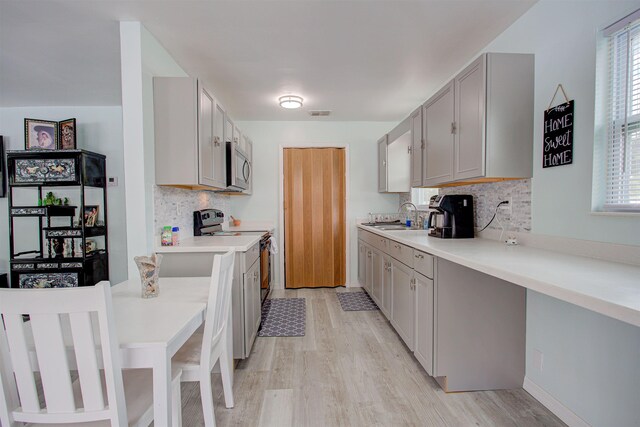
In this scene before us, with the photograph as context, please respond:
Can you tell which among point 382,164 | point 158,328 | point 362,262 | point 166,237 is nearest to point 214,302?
point 158,328

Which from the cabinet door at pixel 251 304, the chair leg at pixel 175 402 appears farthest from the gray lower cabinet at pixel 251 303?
the chair leg at pixel 175 402

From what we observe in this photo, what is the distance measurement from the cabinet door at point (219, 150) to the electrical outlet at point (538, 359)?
2676 mm

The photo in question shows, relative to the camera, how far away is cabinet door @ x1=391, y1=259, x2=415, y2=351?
2.36 m

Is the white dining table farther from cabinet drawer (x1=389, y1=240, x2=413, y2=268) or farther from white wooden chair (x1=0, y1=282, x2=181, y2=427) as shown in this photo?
cabinet drawer (x1=389, y1=240, x2=413, y2=268)

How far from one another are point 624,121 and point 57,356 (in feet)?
8.06

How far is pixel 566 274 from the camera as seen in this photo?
3.92 ft

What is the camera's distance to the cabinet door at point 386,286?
2.95m

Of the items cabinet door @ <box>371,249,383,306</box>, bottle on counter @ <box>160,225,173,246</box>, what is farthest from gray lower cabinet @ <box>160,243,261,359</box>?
cabinet door @ <box>371,249,383,306</box>

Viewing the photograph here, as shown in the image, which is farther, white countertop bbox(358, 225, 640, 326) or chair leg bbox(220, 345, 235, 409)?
chair leg bbox(220, 345, 235, 409)

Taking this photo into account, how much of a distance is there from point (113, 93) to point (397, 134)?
133 inches

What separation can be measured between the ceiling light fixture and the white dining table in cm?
249

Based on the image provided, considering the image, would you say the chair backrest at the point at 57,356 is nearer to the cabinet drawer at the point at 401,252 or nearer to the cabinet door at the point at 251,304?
the cabinet door at the point at 251,304

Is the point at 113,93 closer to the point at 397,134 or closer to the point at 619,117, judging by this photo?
the point at 397,134

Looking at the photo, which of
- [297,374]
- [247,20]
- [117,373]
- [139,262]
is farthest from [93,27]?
[297,374]
